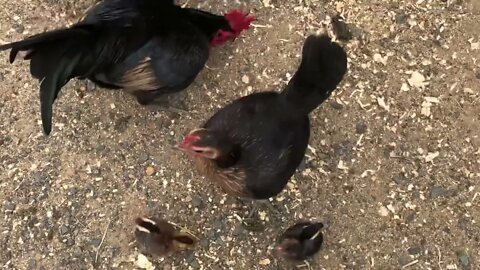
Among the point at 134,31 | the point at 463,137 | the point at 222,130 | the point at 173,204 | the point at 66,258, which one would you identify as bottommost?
the point at 66,258

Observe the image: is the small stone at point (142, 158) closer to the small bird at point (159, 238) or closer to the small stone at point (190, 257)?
the small bird at point (159, 238)

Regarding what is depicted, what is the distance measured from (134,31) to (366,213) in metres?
1.57

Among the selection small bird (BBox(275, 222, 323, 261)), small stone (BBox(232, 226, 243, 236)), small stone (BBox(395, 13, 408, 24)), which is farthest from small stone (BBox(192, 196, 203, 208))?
small stone (BBox(395, 13, 408, 24))

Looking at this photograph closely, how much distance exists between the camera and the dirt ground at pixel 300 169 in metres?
3.61

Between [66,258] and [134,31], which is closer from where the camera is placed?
[134,31]

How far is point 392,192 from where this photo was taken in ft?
12.0

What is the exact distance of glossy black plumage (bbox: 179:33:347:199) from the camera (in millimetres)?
3007

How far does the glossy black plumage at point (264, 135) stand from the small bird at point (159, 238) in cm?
40

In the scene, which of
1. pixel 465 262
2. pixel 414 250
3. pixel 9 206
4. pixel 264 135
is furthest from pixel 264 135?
pixel 9 206

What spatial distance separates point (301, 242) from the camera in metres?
3.32

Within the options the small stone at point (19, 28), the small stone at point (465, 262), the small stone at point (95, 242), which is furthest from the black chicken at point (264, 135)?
the small stone at point (19, 28)

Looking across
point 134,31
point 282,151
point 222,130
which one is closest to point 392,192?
point 282,151

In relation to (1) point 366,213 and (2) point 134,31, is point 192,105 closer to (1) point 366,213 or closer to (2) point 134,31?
(2) point 134,31

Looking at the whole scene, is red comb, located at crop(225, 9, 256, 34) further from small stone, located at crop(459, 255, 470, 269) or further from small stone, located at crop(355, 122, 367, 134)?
small stone, located at crop(459, 255, 470, 269)
